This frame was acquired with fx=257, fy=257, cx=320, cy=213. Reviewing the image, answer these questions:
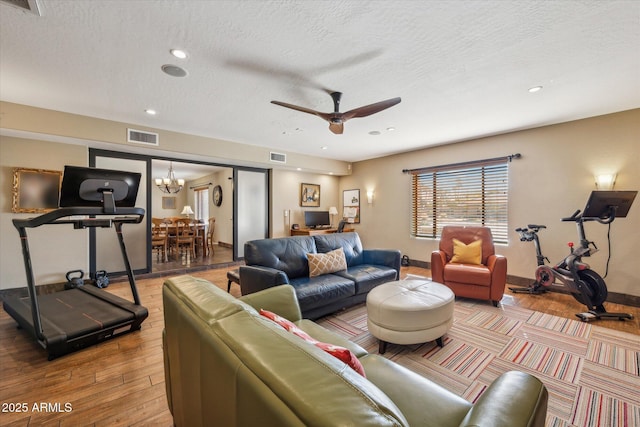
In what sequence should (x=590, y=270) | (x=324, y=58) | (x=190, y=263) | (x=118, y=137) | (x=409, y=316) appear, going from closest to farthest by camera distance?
(x=409, y=316) → (x=324, y=58) → (x=590, y=270) → (x=118, y=137) → (x=190, y=263)

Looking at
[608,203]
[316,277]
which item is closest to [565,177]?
[608,203]

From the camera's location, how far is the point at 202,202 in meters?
9.81

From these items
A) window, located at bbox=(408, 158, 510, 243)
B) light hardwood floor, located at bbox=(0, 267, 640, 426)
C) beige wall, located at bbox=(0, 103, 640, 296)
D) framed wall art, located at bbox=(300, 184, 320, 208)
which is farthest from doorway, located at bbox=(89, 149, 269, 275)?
window, located at bbox=(408, 158, 510, 243)

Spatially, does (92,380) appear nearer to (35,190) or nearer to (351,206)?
(35,190)

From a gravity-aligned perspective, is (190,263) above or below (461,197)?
below

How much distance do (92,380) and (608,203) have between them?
5511 mm

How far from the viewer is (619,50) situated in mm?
2227

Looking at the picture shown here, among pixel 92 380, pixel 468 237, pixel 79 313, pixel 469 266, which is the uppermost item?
pixel 468 237

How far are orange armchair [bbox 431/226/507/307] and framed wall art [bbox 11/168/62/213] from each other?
5895mm

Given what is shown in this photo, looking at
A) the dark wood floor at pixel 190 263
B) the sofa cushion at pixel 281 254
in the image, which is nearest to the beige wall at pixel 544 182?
the dark wood floor at pixel 190 263

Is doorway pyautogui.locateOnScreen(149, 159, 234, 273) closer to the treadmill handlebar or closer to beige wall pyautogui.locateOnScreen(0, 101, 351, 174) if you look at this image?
beige wall pyautogui.locateOnScreen(0, 101, 351, 174)

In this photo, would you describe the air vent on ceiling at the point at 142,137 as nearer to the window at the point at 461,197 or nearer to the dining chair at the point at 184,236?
the dining chair at the point at 184,236

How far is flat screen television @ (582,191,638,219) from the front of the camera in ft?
9.98

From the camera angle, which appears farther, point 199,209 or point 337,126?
point 199,209
